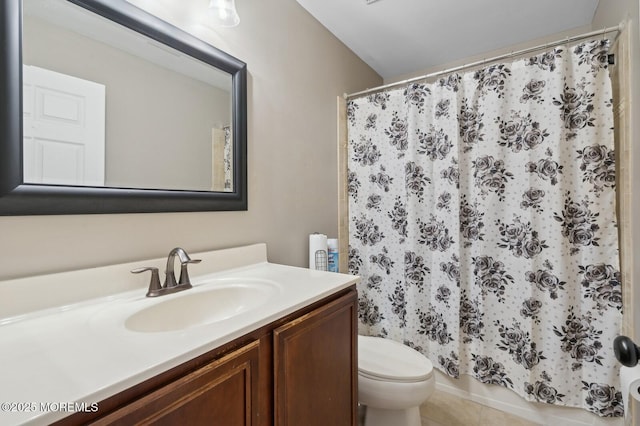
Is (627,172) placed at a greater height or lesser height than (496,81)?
lesser

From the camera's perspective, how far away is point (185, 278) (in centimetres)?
105

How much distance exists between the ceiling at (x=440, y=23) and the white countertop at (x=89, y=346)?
5.58 feet

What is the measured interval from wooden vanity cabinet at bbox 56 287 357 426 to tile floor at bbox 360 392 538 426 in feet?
2.44

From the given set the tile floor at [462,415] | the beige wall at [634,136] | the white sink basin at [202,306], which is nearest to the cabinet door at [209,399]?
the white sink basin at [202,306]

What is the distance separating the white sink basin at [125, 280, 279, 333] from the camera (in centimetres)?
90

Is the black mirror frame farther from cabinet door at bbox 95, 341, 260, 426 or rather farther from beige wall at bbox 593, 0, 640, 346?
beige wall at bbox 593, 0, 640, 346

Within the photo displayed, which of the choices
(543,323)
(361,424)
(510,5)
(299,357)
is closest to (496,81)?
(510,5)

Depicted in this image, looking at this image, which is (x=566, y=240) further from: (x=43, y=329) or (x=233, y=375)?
(x=43, y=329)

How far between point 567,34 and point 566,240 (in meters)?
1.52

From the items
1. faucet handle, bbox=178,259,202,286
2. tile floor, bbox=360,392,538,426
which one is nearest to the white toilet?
tile floor, bbox=360,392,538,426

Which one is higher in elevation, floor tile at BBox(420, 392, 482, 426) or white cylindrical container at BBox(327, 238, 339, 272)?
white cylindrical container at BBox(327, 238, 339, 272)

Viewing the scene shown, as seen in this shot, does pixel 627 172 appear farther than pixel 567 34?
No

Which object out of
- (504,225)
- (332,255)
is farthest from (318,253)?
(504,225)

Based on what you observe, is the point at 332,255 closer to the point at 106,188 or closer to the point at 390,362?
the point at 390,362
